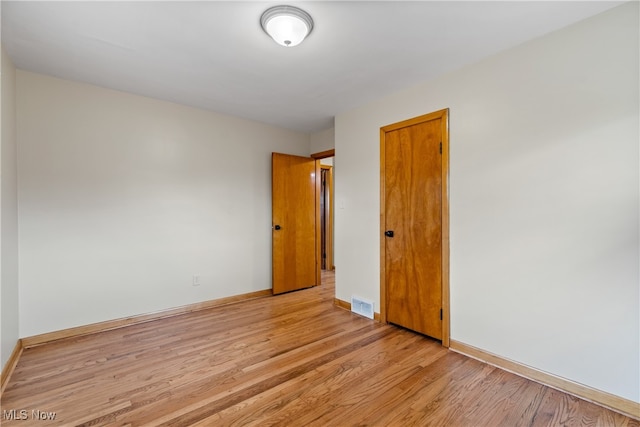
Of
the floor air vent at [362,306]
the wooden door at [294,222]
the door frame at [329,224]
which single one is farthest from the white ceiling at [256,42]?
the door frame at [329,224]

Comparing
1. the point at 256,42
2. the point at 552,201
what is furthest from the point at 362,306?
the point at 256,42

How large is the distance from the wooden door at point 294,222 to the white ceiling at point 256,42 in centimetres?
144

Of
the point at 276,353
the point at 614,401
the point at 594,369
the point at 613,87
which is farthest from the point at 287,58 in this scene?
the point at 614,401

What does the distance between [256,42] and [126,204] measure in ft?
7.13

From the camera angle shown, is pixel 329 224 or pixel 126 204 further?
pixel 329 224

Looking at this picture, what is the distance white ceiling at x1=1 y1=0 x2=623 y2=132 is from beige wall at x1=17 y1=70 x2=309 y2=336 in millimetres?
354

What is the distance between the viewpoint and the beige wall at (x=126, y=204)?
2.59 m

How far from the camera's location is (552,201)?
1972mm

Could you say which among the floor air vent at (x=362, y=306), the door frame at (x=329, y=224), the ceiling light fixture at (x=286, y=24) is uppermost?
the ceiling light fixture at (x=286, y=24)

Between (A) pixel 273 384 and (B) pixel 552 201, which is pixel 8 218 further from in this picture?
(B) pixel 552 201

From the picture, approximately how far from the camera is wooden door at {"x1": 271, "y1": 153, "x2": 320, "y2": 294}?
4.18 meters

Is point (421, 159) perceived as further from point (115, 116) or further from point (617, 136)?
point (115, 116)

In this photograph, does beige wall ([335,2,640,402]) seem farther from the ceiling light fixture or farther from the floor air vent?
the ceiling light fixture

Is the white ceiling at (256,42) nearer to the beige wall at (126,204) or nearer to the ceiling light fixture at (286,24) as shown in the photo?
the ceiling light fixture at (286,24)
